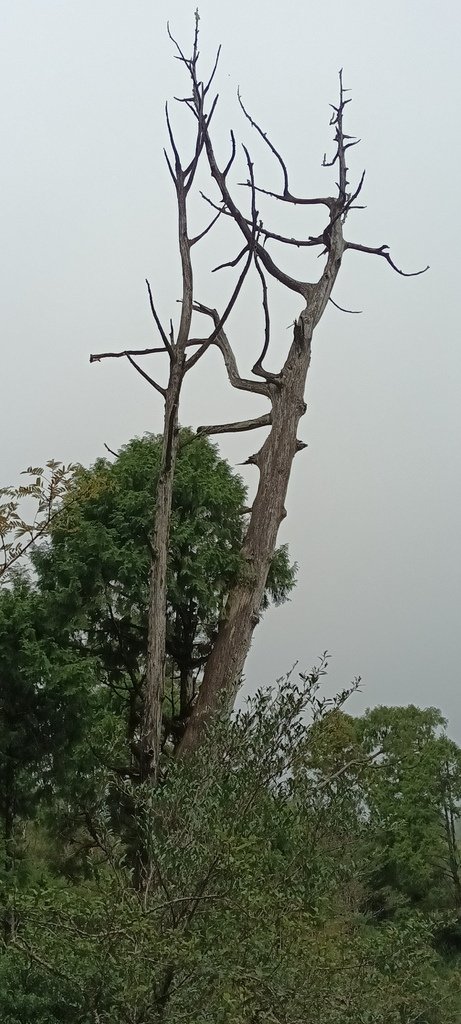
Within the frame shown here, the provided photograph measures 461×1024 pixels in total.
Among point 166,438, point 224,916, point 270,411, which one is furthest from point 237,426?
point 224,916

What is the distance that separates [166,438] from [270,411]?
266 centimetres

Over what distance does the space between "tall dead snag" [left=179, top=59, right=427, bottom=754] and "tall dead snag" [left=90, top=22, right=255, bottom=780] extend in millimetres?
247

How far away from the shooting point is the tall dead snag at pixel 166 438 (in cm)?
725

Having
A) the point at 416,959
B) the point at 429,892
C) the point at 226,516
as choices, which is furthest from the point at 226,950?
the point at 429,892

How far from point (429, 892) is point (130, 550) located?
14.7 m

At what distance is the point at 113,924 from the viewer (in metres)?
4.16

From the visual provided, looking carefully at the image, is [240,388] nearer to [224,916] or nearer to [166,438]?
[166,438]

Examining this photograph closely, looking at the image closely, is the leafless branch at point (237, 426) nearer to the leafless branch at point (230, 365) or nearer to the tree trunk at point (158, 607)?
the leafless branch at point (230, 365)

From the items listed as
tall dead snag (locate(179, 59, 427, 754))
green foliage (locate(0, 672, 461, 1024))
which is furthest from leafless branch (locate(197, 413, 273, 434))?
green foliage (locate(0, 672, 461, 1024))

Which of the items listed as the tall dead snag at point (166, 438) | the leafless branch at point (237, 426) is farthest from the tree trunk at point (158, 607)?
the leafless branch at point (237, 426)

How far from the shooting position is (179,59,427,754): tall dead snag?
8.62 meters

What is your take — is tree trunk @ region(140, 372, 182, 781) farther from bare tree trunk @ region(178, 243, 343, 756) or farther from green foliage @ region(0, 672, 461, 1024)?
green foliage @ region(0, 672, 461, 1024)

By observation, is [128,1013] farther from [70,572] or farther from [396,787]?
[396,787]

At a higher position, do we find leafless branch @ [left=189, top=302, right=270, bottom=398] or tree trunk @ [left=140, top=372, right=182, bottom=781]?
leafless branch @ [left=189, top=302, right=270, bottom=398]
